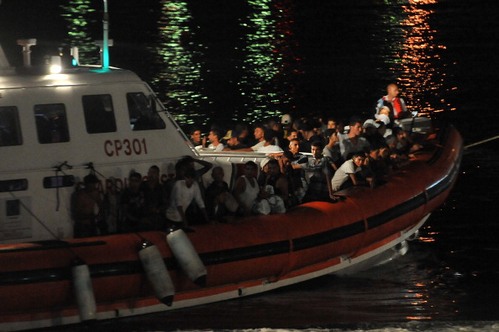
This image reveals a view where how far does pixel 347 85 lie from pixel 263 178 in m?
16.4

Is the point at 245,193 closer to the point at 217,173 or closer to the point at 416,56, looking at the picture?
the point at 217,173

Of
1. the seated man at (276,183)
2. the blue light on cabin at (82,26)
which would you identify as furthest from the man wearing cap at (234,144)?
the blue light on cabin at (82,26)

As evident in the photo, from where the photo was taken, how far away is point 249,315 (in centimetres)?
1177

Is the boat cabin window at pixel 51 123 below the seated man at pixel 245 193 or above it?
above

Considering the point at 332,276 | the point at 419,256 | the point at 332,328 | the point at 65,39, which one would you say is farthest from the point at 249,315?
the point at 65,39

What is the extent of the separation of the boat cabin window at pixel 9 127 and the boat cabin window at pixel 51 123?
0.20m

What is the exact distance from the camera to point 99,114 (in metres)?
11.3

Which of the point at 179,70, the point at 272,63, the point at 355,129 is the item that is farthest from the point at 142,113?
the point at 272,63

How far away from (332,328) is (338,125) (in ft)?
16.3

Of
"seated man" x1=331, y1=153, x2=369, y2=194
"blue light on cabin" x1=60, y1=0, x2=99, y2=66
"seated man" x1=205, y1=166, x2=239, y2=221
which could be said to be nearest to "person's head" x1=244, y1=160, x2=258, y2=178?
"seated man" x1=205, y1=166, x2=239, y2=221

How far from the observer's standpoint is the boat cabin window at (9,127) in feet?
35.5

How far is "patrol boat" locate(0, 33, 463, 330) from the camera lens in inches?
402

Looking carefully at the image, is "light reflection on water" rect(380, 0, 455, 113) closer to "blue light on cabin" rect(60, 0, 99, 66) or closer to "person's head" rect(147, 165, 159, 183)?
"blue light on cabin" rect(60, 0, 99, 66)

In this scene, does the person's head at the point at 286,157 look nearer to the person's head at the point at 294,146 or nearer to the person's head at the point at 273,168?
the person's head at the point at 273,168
